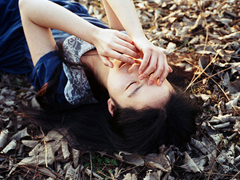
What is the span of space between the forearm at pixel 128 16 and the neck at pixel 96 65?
1.45 feet

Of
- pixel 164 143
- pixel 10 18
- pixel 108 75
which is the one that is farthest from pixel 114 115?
pixel 10 18

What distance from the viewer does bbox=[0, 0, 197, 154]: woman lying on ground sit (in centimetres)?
179

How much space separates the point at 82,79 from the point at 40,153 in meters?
0.83

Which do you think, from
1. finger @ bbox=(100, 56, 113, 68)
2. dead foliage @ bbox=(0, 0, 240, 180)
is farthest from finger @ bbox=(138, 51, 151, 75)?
dead foliage @ bbox=(0, 0, 240, 180)

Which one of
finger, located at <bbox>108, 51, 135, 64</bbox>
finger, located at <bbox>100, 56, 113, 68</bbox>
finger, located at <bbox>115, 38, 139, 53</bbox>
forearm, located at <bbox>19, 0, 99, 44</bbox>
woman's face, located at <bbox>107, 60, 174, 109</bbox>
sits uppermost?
forearm, located at <bbox>19, 0, 99, 44</bbox>

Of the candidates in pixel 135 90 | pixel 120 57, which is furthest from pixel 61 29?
pixel 135 90

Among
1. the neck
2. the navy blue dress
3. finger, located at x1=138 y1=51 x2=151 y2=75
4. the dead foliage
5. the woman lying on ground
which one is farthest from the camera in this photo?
the navy blue dress

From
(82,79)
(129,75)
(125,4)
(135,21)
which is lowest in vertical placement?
(82,79)

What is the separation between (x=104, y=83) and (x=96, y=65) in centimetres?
22

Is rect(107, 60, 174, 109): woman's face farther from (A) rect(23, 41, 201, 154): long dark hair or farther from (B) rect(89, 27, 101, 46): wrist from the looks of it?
(B) rect(89, 27, 101, 46): wrist

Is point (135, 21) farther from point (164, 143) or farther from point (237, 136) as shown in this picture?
point (237, 136)

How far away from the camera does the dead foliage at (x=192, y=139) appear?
189cm

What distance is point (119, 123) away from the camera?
1917mm

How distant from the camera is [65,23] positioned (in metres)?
2.00
